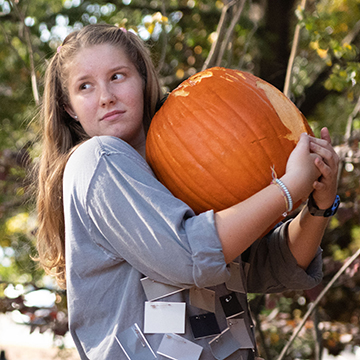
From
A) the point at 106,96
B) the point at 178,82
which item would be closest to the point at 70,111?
the point at 106,96

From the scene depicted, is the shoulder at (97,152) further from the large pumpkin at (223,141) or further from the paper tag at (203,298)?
the paper tag at (203,298)

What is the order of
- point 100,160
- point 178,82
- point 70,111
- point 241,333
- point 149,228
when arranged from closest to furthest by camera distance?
1. point 149,228
2. point 100,160
3. point 241,333
4. point 70,111
5. point 178,82

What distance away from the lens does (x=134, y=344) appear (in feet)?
4.07

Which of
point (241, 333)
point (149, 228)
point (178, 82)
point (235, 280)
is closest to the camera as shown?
point (149, 228)

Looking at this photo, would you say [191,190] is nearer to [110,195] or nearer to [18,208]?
[110,195]

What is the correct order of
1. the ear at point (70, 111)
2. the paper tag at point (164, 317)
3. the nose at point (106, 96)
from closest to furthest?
the paper tag at point (164, 317) < the nose at point (106, 96) < the ear at point (70, 111)

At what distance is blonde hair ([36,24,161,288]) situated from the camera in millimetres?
1596

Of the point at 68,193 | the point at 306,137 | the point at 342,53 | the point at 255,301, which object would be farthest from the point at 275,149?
the point at 255,301

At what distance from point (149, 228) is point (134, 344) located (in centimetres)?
35

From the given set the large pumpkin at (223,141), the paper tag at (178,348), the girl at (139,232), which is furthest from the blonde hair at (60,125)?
the paper tag at (178,348)

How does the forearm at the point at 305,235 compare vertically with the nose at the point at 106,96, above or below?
below

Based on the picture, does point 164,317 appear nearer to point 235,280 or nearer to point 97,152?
point 235,280

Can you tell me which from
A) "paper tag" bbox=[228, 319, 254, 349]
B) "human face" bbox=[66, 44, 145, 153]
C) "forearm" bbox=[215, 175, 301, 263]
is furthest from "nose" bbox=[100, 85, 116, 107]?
"paper tag" bbox=[228, 319, 254, 349]

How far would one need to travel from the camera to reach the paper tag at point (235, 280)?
1452 mm
